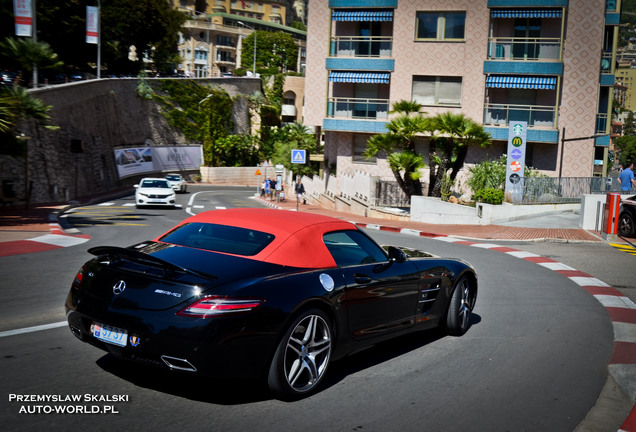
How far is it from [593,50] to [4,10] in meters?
30.9

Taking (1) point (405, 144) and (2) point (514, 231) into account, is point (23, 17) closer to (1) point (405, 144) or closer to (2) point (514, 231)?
(1) point (405, 144)

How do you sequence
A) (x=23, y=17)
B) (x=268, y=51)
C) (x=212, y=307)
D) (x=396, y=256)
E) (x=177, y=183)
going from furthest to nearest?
1. (x=268, y=51)
2. (x=177, y=183)
3. (x=23, y=17)
4. (x=396, y=256)
5. (x=212, y=307)

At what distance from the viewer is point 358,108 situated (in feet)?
123

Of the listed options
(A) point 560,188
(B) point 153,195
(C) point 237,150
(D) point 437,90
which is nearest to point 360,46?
(D) point 437,90

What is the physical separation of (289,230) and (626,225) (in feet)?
56.4

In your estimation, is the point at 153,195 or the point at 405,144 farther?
the point at 153,195

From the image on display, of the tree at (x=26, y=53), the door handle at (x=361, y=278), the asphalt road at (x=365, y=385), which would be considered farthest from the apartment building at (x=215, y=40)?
the door handle at (x=361, y=278)

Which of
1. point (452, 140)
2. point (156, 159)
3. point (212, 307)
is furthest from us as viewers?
point (156, 159)

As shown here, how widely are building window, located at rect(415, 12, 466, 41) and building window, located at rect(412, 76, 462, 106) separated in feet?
7.54

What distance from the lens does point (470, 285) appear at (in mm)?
7727

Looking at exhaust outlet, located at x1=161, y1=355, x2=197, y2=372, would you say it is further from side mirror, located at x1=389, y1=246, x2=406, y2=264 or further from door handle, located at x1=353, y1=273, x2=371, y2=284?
side mirror, located at x1=389, y1=246, x2=406, y2=264

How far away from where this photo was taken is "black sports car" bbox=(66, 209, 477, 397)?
4516 millimetres

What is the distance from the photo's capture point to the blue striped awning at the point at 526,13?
33469 mm

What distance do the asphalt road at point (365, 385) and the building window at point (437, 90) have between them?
92.2 feet
